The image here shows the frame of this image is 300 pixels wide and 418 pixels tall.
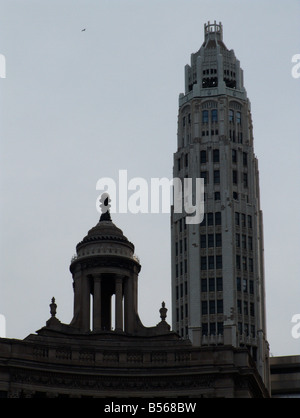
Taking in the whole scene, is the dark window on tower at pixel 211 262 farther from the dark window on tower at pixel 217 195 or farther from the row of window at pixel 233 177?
the row of window at pixel 233 177

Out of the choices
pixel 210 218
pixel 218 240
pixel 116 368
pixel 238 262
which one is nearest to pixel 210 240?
A: pixel 218 240

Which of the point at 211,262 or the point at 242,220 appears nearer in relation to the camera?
the point at 211,262

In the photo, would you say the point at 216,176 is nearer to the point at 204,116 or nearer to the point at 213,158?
the point at 213,158

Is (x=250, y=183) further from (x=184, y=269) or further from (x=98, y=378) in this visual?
(x=98, y=378)

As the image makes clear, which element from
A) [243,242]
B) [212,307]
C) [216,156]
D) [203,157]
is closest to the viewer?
[212,307]

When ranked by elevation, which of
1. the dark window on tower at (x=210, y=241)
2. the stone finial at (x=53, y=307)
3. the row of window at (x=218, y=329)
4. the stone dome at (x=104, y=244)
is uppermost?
the dark window on tower at (x=210, y=241)

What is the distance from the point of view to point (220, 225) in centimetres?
15388

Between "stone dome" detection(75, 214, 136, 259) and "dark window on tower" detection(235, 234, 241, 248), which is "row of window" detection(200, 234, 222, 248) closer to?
"dark window on tower" detection(235, 234, 241, 248)

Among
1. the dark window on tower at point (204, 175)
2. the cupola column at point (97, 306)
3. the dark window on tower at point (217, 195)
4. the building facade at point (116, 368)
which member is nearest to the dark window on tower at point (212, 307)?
the dark window on tower at point (217, 195)

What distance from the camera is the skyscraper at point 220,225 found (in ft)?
490

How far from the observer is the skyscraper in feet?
490

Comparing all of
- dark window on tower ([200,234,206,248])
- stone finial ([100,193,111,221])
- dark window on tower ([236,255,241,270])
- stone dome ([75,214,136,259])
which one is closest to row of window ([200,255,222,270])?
dark window on tower ([200,234,206,248])

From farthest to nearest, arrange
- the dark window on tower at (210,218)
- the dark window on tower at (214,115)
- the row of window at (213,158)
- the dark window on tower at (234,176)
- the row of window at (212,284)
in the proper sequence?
the dark window on tower at (214,115), the row of window at (213,158), the dark window on tower at (234,176), the dark window on tower at (210,218), the row of window at (212,284)
